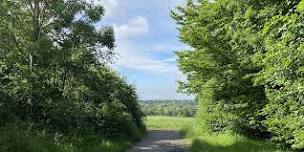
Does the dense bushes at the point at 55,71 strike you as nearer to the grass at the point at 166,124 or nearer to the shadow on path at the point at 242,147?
the shadow on path at the point at 242,147

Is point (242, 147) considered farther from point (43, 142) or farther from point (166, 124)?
point (166, 124)

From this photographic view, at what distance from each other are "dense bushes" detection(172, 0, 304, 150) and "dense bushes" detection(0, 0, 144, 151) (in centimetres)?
593

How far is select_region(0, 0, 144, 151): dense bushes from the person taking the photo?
23438 mm

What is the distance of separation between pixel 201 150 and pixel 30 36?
11.4 m

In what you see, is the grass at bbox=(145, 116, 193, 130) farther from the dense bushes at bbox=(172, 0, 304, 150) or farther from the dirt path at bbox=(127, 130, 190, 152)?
the dense bushes at bbox=(172, 0, 304, 150)

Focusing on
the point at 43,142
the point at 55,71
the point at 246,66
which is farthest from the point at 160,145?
the point at 43,142

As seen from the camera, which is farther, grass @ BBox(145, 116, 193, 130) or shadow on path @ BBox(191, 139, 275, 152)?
grass @ BBox(145, 116, 193, 130)

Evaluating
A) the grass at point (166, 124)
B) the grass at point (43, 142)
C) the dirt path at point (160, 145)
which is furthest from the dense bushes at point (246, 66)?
the grass at point (166, 124)

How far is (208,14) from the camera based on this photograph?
2212 centimetres

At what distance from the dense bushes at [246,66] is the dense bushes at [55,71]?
19.5 ft

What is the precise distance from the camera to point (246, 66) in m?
20.6

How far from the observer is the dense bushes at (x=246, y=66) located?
11.6 metres

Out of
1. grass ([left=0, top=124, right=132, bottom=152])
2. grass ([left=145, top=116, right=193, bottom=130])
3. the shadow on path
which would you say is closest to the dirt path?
grass ([left=0, top=124, right=132, bottom=152])

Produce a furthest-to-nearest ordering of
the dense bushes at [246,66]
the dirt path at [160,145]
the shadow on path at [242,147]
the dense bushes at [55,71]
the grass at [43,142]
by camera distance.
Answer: the dirt path at [160,145]
the dense bushes at [55,71]
the shadow on path at [242,147]
the grass at [43,142]
the dense bushes at [246,66]
